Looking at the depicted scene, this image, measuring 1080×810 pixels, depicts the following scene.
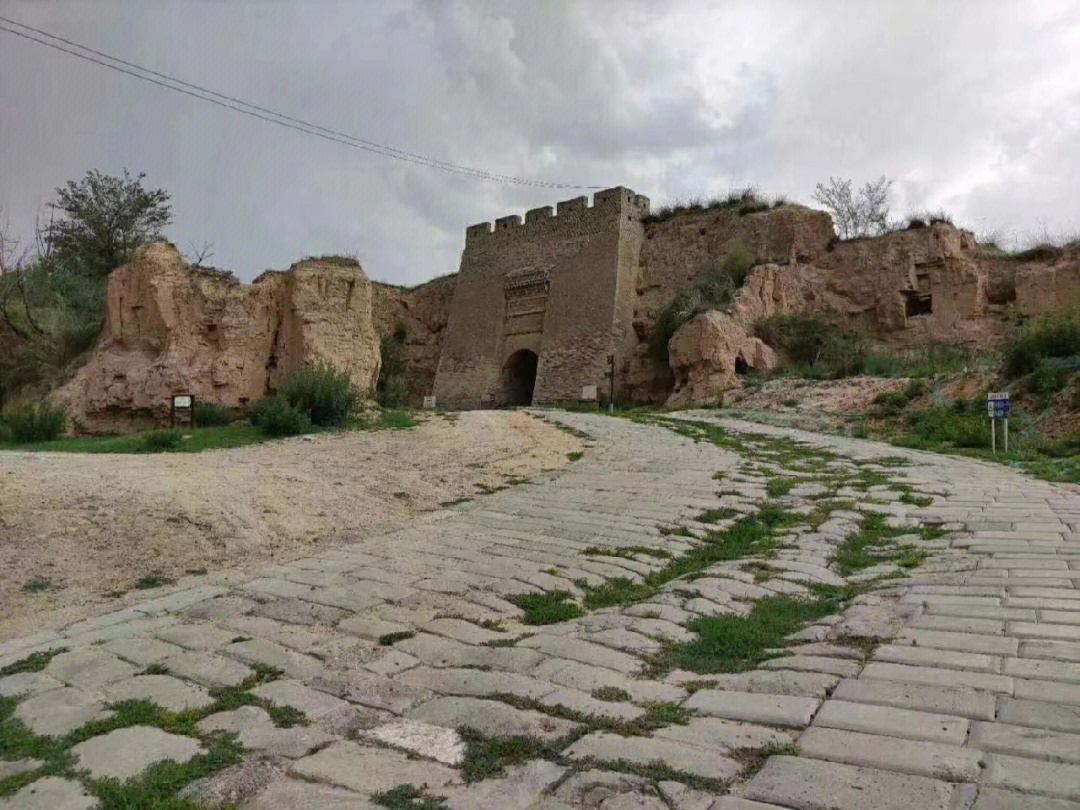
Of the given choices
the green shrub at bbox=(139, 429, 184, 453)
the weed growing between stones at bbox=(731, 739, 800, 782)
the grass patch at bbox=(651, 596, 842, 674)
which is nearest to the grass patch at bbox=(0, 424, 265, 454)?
the green shrub at bbox=(139, 429, 184, 453)

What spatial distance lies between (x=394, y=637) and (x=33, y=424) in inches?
473

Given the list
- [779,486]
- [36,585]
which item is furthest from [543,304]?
[36,585]

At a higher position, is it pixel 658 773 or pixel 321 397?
pixel 321 397

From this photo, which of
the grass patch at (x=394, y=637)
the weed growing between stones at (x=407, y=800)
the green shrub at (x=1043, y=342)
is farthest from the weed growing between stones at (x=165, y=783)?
the green shrub at (x=1043, y=342)

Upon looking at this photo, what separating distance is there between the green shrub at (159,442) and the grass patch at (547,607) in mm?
7857

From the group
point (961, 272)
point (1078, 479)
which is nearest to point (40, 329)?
point (1078, 479)

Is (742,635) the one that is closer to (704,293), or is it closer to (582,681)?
(582,681)

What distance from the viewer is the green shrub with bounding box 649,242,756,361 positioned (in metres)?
24.9

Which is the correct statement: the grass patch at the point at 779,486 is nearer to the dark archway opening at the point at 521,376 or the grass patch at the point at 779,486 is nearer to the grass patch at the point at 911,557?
the grass patch at the point at 911,557

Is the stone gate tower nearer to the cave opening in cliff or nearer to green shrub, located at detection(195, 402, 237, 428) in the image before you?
the cave opening in cliff

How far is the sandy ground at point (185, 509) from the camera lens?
505cm

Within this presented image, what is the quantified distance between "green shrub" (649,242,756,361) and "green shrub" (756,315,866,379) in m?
1.67

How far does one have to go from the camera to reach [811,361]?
24031 millimetres

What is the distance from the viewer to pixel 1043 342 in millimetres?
14766
